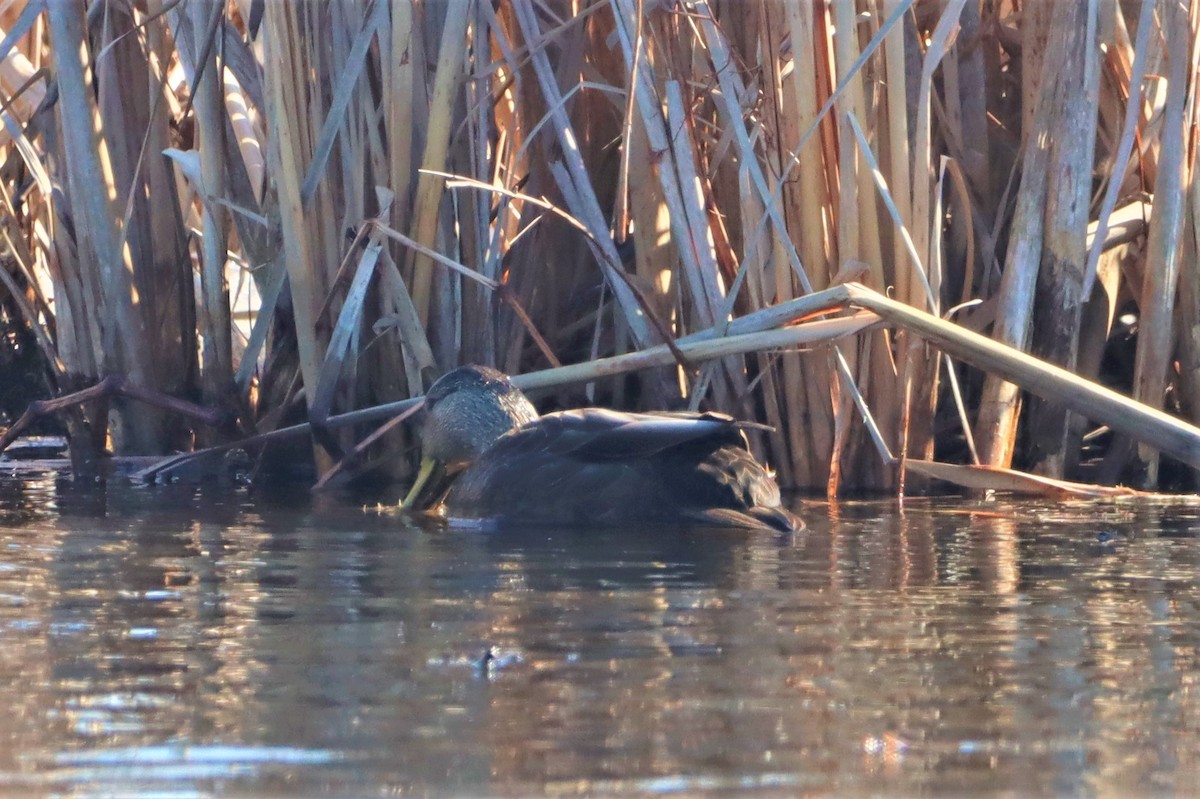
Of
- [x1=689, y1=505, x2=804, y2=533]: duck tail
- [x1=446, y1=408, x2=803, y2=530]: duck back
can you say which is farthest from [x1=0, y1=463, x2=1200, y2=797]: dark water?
[x1=446, y1=408, x2=803, y2=530]: duck back

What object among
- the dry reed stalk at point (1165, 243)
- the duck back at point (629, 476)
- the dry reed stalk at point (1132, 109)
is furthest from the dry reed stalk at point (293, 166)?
the dry reed stalk at point (1165, 243)

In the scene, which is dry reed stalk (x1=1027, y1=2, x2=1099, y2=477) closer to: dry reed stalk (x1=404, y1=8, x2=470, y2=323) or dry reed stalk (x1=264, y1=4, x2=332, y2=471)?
dry reed stalk (x1=404, y1=8, x2=470, y2=323)

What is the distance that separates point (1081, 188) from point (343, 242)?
8.31 feet

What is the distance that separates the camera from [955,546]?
4508 mm

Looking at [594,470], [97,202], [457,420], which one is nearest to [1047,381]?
[594,470]

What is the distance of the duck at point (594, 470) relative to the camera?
507 centimetres

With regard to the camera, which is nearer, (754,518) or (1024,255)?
(754,518)

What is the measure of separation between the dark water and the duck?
261mm

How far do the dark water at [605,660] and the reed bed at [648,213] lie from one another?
2.98ft

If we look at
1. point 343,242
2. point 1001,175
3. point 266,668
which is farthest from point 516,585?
point 1001,175

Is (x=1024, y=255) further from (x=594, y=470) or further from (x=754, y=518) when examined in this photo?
(x=594, y=470)

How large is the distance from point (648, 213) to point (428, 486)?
4.00 feet

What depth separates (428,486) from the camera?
5.86 m

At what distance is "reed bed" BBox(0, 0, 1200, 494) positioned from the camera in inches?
214
